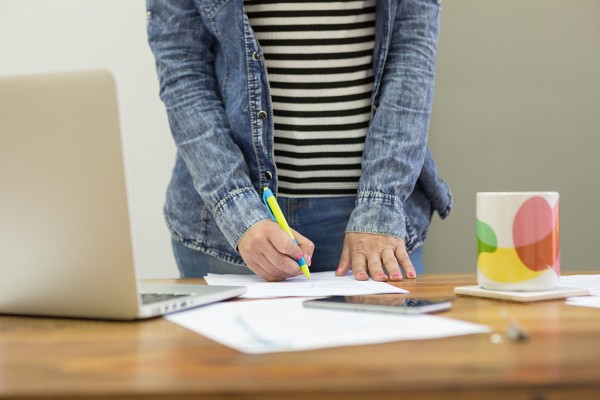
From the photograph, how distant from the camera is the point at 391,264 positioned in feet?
4.01

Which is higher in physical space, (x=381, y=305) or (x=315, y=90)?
(x=315, y=90)

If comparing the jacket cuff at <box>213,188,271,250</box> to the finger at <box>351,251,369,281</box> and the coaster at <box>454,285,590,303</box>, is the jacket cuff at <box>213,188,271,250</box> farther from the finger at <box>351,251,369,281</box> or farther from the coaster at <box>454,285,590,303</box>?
the coaster at <box>454,285,590,303</box>

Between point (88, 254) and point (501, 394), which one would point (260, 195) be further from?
point (501, 394)

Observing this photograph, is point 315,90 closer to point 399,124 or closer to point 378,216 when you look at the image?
point 399,124

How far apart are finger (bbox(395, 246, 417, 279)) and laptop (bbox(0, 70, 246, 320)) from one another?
48 centimetres

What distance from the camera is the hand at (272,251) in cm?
117

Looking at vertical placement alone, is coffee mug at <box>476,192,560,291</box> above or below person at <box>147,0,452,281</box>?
below

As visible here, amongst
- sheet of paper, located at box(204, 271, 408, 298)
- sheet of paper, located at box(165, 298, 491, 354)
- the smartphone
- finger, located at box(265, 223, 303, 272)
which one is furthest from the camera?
finger, located at box(265, 223, 303, 272)

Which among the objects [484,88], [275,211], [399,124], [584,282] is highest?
[484,88]

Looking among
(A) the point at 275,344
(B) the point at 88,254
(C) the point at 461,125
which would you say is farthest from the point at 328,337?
(C) the point at 461,125

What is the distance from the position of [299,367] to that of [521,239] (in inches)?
17.4

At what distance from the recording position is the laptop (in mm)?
734

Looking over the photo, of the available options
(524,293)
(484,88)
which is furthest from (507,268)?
(484,88)

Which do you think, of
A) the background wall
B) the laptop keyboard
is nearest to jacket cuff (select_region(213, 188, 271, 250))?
the laptop keyboard
